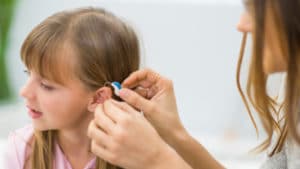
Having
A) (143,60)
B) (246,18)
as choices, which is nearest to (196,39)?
(143,60)

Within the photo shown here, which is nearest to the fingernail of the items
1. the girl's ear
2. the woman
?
the woman

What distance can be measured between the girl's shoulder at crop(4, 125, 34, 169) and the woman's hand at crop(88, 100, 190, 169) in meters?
0.42

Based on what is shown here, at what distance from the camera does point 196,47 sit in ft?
8.84

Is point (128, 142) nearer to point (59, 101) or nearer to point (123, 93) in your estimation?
point (123, 93)

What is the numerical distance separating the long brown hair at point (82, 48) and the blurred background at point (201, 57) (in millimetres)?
1376

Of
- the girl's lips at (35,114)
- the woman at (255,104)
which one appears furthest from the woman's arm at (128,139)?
the girl's lips at (35,114)

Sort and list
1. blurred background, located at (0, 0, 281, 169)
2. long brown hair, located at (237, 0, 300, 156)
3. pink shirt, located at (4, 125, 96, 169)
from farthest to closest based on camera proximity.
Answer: blurred background, located at (0, 0, 281, 169)
pink shirt, located at (4, 125, 96, 169)
long brown hair, located at (237, 0, 300, 156)

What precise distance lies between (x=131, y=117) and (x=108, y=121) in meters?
0.04

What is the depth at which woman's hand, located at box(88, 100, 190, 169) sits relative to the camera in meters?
0.93

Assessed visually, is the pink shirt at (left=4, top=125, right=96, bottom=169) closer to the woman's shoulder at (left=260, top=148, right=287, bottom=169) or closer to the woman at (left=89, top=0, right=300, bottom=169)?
the woman at (left=89, top=0, right=300, bottom=169)

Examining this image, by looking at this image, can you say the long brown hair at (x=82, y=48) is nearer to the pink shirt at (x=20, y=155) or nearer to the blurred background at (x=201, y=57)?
the pink shirt at (x=20, y=155)

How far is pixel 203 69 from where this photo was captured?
8.91 feet

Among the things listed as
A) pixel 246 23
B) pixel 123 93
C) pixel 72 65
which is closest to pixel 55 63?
pixel 72 65

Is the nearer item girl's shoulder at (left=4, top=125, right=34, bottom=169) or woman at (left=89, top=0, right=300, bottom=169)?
woman at (left=89, top=0, right=300, bottom=169)
